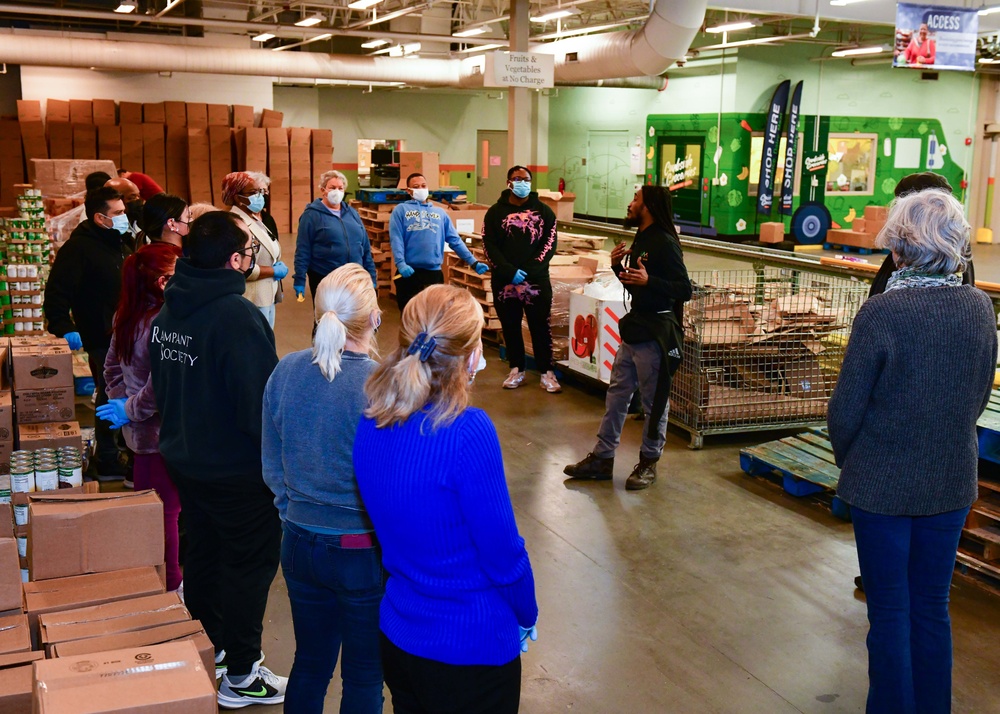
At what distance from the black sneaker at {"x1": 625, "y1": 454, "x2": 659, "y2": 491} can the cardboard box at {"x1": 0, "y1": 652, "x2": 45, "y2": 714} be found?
364 centimetres

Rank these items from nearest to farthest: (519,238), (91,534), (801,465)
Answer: (91,534) < (801,465) < (519,238)

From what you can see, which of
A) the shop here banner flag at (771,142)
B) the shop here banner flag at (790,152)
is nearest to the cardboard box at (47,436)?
the shop here banner flag at (771,142)

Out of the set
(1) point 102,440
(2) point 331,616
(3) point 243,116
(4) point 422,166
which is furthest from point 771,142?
(2) point 331,616

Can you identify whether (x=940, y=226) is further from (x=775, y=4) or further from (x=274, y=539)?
(x=775, y=4)

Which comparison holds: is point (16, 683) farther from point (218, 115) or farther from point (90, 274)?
point (218, 115)

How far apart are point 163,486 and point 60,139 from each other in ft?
46.9

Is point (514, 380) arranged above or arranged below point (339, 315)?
below

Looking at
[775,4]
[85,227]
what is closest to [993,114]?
[775,4]

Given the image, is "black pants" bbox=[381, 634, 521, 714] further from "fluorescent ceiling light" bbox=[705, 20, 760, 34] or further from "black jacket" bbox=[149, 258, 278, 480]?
"fluorescent ceiling light" bbox=[705, 20, 760, 34]

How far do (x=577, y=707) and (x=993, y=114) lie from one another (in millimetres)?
20740

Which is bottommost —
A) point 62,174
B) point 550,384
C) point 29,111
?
point 550,384

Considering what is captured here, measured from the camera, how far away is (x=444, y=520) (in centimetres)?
191

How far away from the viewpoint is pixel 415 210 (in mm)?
7484

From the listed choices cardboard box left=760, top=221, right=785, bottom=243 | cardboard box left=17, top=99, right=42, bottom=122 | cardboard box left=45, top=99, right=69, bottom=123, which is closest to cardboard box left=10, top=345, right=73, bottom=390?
cardboard box left=17, top=99, right=42, bottom=122
